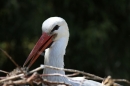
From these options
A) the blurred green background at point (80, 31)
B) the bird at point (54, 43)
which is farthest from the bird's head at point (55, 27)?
the blurred green background at point (80, 31)

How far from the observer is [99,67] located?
32.2 ft

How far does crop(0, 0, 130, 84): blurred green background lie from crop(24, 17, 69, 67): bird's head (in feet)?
13.4

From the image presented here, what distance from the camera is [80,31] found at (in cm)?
954

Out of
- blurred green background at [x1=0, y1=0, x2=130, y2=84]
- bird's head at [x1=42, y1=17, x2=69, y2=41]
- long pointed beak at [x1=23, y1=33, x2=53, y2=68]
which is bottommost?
long pointed beak at [x1=23, y1=33, x2=53, y2=68]

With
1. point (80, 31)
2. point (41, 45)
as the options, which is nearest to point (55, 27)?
point (41, 45)

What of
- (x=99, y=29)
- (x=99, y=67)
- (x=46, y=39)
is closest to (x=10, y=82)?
(x=46, y=39)

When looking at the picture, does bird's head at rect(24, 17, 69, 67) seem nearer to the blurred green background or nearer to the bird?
the bird

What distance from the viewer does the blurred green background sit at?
9320 millimetres

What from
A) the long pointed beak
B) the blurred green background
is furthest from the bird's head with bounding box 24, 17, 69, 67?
the blurred green background

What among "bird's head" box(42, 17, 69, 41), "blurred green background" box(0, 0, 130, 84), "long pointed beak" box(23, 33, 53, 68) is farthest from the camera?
"blurred green background" box(0, 0, 130, 84)

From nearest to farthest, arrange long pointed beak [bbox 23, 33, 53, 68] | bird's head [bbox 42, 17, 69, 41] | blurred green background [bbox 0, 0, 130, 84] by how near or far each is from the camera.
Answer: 1. long pointed beak [bbox 23, 33, 53, 68]
2. bird's head [bbox 42, 17, 69, 41]
3. blurred green background [bbox 0, 0, 130, 84]

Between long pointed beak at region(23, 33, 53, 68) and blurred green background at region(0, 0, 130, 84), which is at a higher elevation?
blurred green background at region(0, 0, 130, 84)

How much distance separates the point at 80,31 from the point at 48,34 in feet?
15.1

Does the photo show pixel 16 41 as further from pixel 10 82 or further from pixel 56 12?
pixel 10 82
